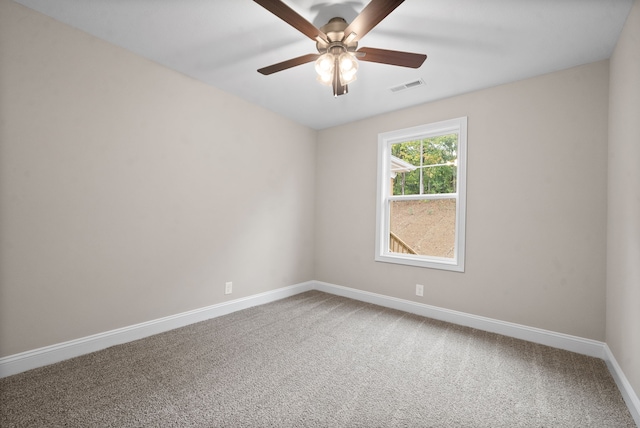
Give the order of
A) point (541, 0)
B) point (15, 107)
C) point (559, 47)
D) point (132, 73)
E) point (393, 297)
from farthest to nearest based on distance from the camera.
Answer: point (393, 297) → point (132, 73) → point (559, 47) → point (15, 107) → point (541, 0)

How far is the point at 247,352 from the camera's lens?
2.34 metres

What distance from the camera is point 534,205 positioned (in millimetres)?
2648

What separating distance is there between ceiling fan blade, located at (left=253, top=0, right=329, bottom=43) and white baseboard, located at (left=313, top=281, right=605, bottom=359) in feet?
9.66

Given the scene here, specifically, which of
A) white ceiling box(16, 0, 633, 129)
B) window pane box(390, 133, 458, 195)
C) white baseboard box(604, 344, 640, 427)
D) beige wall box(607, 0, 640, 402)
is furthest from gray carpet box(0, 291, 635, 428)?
white ceiling box(16, 0, 633, 129)

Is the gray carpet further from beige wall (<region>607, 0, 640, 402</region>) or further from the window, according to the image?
the window

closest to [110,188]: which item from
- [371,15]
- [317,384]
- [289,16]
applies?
[289,16]

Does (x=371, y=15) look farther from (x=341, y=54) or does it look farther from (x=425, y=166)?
(x=425, y=166)

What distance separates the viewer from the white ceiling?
6.15 feet

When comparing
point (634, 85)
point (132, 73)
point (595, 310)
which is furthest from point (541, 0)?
point (132, 73)

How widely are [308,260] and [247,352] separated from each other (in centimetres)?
209

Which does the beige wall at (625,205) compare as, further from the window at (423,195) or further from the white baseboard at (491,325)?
the window at (423,195)

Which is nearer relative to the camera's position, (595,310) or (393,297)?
(595,310)

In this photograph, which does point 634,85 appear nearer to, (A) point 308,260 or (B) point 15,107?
(A) point 308,260

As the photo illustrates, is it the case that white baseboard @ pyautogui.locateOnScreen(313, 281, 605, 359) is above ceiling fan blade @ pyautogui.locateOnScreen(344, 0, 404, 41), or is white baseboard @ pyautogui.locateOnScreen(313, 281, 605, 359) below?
below
